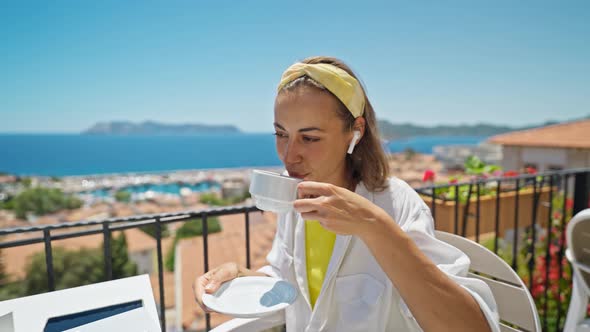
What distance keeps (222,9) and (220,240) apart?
2524 inches

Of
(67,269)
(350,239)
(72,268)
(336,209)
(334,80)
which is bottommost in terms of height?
(67,269)

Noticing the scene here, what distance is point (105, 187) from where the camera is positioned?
76812 millimetres

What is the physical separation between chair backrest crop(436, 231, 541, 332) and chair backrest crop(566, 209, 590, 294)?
53 centimetres

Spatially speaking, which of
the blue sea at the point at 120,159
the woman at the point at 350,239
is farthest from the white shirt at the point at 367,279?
the blue sea at the point at 120,159

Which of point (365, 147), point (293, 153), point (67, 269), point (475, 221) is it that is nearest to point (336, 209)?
point (293, 153)

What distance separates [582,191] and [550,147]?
17.7m

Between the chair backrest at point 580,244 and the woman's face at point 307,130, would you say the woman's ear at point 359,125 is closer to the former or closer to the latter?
the woman's face at point 307,130

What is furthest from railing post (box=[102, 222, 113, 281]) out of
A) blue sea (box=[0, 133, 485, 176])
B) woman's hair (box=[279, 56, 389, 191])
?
blue sea (box=[0, 133, 485, 176])

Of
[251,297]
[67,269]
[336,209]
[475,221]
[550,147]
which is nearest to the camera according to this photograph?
[336,209]

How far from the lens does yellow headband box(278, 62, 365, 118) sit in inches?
40.9

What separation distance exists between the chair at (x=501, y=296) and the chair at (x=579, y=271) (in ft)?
1.81

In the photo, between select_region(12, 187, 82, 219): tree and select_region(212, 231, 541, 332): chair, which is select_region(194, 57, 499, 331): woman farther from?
select_region(12, 187, 82, 219): tree

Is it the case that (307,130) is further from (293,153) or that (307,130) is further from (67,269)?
(67,269)

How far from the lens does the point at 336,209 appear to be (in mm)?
717
